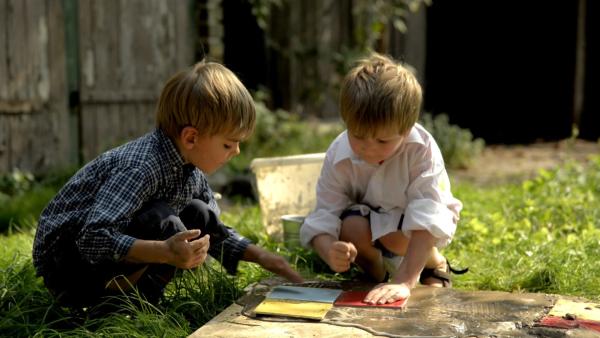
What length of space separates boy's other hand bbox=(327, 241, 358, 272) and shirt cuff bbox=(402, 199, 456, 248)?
0.25 m

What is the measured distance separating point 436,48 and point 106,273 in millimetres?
9466

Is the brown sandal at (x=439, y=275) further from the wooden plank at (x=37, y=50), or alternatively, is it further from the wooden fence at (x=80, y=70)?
the wooden plank at (x=37, y=50)

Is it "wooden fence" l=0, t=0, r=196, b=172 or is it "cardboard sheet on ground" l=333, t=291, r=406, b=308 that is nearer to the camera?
"cardboard sheet on ground" l=333, t=291, r=406, b=308

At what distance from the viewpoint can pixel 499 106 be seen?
1188 cm

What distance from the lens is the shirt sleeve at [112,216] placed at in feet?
8.53

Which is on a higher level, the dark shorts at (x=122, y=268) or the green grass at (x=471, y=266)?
the dark shorts at (x=122, y=268)

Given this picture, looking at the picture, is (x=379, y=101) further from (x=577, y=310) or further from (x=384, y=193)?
(x=577, y=310)

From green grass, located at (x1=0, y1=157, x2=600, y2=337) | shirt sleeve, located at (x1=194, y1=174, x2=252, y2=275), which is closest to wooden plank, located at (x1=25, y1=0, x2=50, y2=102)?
green grass, located at (x1=0, y1=157, x2=600, y2=337)

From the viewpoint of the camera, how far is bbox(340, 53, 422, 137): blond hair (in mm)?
2812

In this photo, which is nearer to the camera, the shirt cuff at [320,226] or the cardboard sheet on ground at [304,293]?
the cardboard sheet on ground at [304,293]

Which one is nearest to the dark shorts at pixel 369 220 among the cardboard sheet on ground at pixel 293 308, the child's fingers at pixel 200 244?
the cardboard sheet on ground at pixel 293 308

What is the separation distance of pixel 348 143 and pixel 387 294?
26.6 inches

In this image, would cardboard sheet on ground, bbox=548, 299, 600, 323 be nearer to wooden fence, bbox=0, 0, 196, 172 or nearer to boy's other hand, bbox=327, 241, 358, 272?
boy's other hand, bbox=327, 241, 358, 272

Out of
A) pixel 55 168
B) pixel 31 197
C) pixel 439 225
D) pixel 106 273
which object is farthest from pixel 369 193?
pixel 55 168
